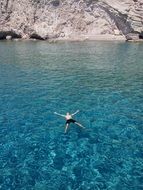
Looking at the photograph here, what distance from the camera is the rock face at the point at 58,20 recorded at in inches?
3551

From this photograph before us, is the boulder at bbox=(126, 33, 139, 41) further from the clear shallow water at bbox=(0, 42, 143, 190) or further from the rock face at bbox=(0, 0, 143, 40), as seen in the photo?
the clear shallow water at bbox=(0, 42, 143, 190)

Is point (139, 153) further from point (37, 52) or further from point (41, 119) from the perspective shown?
point (37, 52)

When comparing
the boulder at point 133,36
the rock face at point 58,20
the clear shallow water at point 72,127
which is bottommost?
the clear shallow water at point 72,127

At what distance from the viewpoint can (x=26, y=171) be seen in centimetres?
2181

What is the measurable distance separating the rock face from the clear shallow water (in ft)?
121

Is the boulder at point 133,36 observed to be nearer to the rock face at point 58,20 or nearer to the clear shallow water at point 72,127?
the rock face at point 58,20

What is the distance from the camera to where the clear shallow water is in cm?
2116

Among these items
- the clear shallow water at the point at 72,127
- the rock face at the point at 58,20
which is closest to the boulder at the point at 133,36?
the rock face at the point at 58,20

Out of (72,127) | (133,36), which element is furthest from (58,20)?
(72,127)

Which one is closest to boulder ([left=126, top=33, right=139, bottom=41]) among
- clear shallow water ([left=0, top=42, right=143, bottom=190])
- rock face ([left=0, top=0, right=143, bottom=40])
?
rock face ([left=0, top=0, right=143, bottom=40])

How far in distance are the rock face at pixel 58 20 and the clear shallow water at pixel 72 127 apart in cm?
3694

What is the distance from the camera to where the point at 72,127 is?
94.6ft

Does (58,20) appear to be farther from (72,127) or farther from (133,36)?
(72,127)

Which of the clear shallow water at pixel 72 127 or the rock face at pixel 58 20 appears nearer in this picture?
the clear shallow water at pixel 72 127
